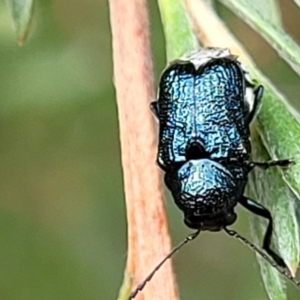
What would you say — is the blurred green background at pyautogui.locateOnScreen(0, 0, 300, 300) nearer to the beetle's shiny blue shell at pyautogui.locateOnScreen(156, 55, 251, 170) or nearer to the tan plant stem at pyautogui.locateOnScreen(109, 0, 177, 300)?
the beetle's shiny blue shell at pyautogui.locateOnScreen(156, 55, 251, 170)

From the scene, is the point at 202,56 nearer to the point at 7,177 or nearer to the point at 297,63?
the point at 297,63

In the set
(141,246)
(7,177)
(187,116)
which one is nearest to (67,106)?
(7,177)

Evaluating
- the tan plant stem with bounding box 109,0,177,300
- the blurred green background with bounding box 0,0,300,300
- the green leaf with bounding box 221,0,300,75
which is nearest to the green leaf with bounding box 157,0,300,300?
the green leaf with bounding box 221,0,300,75

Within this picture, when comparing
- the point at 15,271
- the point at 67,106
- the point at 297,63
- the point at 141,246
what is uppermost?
the point at 297,63

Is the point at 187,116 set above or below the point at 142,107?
below

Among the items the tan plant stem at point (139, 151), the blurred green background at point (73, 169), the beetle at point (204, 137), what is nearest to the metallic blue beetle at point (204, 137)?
the beetle at point (204, 137)
